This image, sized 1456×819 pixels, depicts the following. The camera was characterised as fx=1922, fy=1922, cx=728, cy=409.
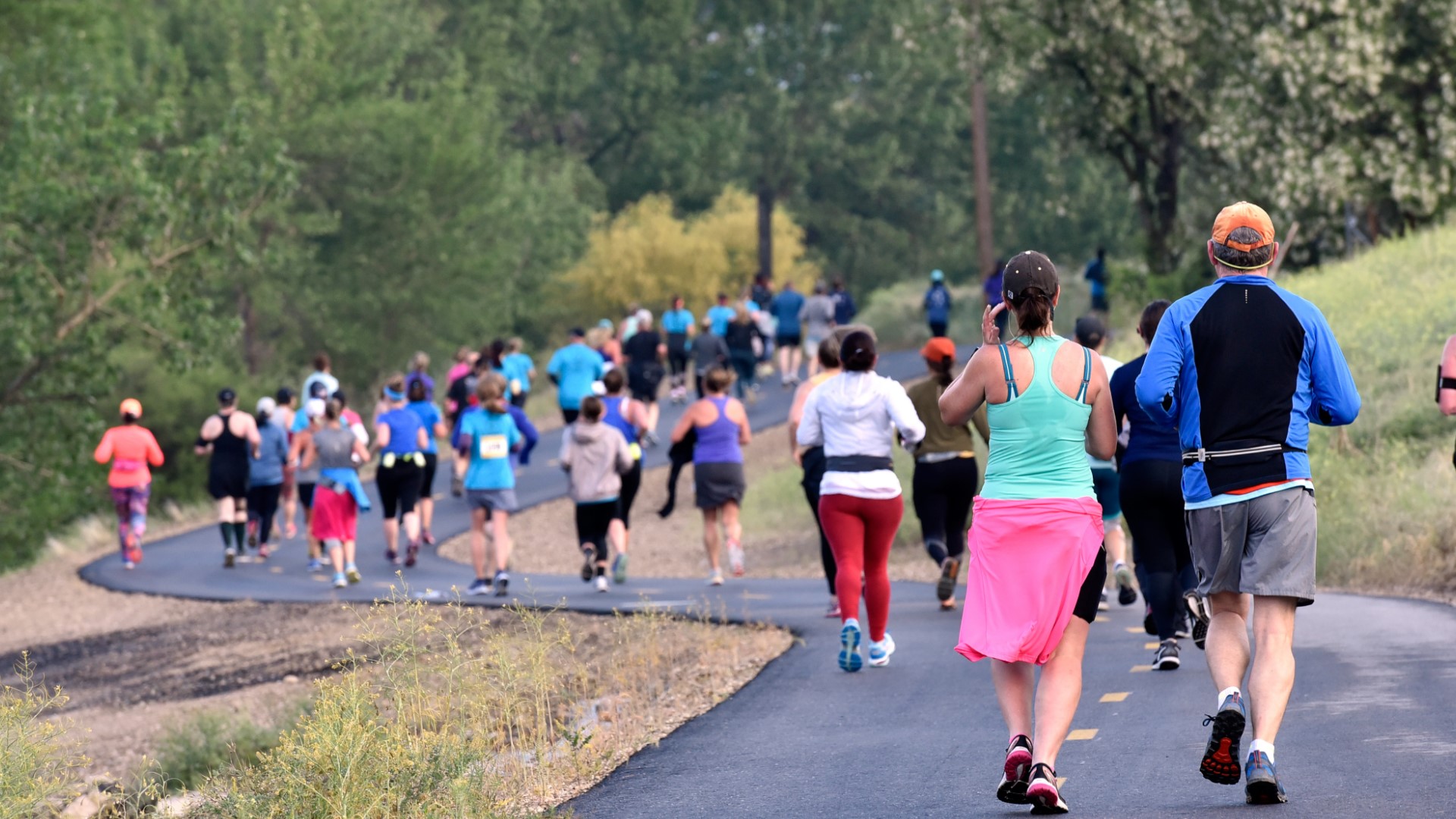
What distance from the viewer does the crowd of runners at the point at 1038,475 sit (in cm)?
618

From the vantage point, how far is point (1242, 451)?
6.18 m

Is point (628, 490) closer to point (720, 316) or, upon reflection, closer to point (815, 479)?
point (815, 479)

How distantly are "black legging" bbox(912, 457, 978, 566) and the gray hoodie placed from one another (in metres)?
3.57

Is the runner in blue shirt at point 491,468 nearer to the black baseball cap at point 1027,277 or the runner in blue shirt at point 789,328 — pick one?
the black baseball cap at point 1027,277

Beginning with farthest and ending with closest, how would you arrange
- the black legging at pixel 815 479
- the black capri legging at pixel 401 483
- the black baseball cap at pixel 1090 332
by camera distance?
the black capri legging at pixel 401 483
the black legging at pixel 815 479
the black baseball cap at pixel 1090 332

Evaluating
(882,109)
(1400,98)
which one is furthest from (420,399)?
(882,109)

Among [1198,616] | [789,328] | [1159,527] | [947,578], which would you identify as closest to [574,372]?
[947,578]

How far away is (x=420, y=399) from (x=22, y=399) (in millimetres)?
9143

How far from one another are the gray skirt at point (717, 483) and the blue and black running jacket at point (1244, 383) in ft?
30.7

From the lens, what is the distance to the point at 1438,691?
331 inches

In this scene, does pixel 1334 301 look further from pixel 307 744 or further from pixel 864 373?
pixel 307 744

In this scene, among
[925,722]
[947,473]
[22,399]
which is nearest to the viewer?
[925,722]

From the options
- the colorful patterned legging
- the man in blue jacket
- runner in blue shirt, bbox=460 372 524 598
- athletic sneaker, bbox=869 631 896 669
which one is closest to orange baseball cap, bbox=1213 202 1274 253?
the man in blue jacket

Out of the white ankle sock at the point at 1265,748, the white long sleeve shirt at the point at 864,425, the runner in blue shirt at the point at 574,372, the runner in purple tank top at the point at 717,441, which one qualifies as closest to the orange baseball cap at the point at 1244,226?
the white ankle sock at the point at 1265,748
